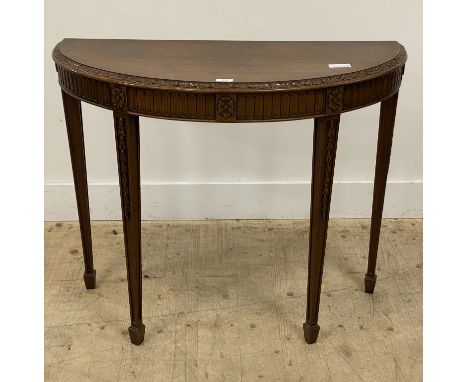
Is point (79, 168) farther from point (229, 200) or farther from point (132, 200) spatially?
point (229, 200)

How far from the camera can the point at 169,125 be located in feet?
10.3

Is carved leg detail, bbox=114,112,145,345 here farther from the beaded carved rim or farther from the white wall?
the white wall

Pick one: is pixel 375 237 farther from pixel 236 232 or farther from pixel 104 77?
pixel 104 77

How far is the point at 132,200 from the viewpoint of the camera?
2.25 m

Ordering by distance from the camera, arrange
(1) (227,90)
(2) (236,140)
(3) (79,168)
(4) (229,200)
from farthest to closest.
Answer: (4) (229,200) → (2) (236,140) → (3) (79,168) → (1) (227,90)

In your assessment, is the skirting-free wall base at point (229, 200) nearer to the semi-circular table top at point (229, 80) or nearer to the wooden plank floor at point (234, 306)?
the wooden plank floor at point (234, 306)

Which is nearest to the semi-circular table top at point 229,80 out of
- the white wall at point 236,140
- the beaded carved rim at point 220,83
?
the beaded carved rim at point 220,83

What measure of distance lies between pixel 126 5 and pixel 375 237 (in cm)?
132

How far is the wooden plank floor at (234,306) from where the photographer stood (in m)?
2.39

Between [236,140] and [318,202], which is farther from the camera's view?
[236,140]

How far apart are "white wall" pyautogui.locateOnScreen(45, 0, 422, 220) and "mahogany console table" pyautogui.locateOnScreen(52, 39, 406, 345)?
1.50 feet

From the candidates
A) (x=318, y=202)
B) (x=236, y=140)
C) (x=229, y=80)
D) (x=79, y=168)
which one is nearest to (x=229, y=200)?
(x=236, y=140)

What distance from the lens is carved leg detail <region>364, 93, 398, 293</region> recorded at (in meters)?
2.49

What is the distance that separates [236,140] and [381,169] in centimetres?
Answer: 78
